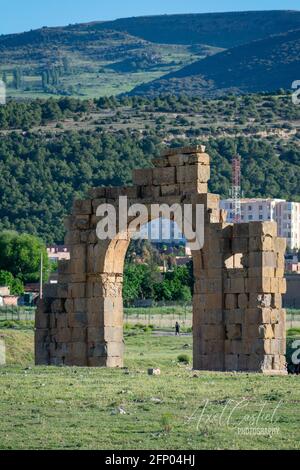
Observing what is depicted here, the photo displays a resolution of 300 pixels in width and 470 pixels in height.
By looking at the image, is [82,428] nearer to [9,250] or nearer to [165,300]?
[165,300]

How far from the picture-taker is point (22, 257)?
318 feet

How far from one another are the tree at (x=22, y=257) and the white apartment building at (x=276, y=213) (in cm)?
2762

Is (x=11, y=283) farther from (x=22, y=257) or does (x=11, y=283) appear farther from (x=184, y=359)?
(x=184, y=359)

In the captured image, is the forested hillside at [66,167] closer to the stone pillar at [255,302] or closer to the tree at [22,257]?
the tree at [22,257]

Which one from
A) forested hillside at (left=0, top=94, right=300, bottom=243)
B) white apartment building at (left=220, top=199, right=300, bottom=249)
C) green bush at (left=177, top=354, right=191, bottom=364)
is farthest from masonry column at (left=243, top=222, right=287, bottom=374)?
white apartment building at (left=220, top=199, right=300, bottom=249)

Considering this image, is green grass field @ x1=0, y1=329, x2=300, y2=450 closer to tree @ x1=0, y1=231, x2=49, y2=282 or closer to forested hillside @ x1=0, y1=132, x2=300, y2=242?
tree @ x1=0, y1=231, x2=49, y2=282

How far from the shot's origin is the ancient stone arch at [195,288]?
34.8 metres

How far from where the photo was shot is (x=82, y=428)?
24.4 meters

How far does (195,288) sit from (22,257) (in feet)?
203

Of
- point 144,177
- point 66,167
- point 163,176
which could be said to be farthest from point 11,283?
point 163,176

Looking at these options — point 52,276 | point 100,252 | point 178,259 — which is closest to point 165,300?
point 52,276

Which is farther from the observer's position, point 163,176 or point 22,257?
point 22,257

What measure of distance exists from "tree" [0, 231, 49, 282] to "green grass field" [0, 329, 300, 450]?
203ft

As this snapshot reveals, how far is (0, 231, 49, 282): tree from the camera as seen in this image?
9712 centimetres
